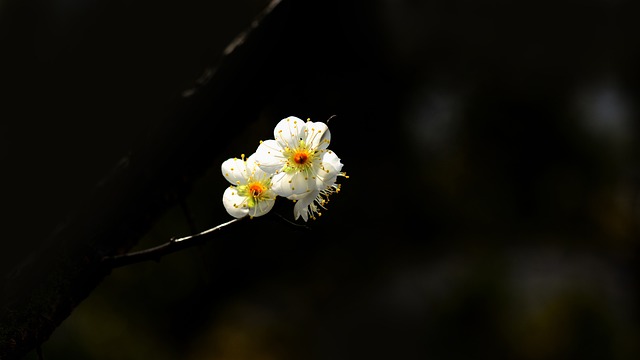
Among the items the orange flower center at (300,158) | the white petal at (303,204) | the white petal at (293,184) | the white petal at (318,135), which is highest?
the white petal at (318,135)

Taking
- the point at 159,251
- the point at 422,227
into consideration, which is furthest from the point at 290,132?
the point at 422,227

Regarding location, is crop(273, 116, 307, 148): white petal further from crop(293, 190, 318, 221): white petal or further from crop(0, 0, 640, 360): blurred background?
crop(0, 0, 640, 360): blurred background

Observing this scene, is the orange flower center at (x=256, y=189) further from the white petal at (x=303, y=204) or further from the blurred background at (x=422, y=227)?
the blurred background at (x=422, y=227)

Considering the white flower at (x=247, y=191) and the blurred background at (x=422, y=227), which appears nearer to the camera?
the white flower at (x=247, y=191)

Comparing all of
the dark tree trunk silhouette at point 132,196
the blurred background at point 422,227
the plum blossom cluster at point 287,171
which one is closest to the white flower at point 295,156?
the plum blossom cluster at point 287,171

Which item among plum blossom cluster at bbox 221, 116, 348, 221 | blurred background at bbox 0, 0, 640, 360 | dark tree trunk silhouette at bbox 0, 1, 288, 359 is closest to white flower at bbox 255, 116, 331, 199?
plum blossom cluster at bbox 221, 116, 348, 221

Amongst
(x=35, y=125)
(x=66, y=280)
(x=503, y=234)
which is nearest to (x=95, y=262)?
(x=66, y=280)

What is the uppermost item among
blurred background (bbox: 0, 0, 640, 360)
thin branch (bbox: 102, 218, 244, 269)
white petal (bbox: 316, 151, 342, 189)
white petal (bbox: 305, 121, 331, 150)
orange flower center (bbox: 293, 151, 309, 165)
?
blurred background (bbox: 0, 0, 640, 360)

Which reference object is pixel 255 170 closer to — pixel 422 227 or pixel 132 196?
pixel 132 196
